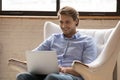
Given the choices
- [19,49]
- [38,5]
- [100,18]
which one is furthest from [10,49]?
[100,18]

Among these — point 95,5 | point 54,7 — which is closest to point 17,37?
point 54,7

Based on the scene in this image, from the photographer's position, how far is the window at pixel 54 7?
10.8 feet

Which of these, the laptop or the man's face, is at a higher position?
the man's face

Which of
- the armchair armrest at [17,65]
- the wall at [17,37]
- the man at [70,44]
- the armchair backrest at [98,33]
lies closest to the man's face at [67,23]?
the man at [70,44]

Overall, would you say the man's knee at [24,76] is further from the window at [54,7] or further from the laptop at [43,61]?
the window at [54,7]

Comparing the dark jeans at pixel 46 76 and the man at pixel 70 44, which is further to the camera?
the man at pixel 70 44

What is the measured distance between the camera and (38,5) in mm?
3432

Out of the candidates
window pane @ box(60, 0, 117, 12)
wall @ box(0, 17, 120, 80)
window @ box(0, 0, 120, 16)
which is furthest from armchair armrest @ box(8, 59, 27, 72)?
window pane @ box(60, 0, 117, 12)

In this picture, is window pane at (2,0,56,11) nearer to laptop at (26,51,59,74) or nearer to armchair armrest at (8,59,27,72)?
armchair armrest at (8,59,27,72)

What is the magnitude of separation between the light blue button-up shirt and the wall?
89 centimetres

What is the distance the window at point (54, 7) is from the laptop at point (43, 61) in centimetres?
138

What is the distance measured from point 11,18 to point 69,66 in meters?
1.35

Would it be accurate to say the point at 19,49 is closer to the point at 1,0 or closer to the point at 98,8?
the point at 1,0

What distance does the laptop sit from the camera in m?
2.00
